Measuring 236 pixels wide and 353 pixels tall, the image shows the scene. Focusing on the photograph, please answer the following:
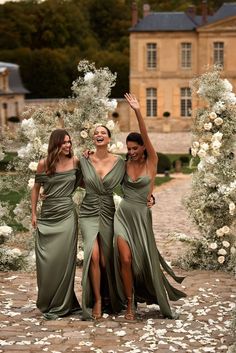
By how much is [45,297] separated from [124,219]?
2.56 feet

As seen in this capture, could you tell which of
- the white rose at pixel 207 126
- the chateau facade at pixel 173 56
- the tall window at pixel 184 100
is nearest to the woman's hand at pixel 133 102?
the white rose at pixel 207 126

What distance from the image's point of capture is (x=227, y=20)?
38.3 metres

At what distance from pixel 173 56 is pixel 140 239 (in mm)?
33618

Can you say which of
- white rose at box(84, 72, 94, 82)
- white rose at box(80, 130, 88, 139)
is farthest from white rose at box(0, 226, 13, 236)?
white rose at box(84, 72, 94, 82)

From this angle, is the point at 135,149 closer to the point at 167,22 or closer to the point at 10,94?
the point at 10,94

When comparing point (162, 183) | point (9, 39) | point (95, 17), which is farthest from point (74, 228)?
→ point (95, 17)

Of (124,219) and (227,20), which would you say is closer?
(124,219)

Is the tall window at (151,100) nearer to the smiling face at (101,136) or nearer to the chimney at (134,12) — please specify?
the chimney at (134,12)

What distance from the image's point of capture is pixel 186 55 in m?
39.0

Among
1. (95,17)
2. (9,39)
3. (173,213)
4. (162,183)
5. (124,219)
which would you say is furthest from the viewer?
(95,17)

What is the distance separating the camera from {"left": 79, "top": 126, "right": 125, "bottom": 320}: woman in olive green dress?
5934mm

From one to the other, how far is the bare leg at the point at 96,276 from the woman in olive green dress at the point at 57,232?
0.16 meters

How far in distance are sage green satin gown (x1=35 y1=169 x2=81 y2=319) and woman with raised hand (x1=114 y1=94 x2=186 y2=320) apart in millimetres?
337

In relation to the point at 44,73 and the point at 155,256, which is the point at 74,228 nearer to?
the point at 155,256
